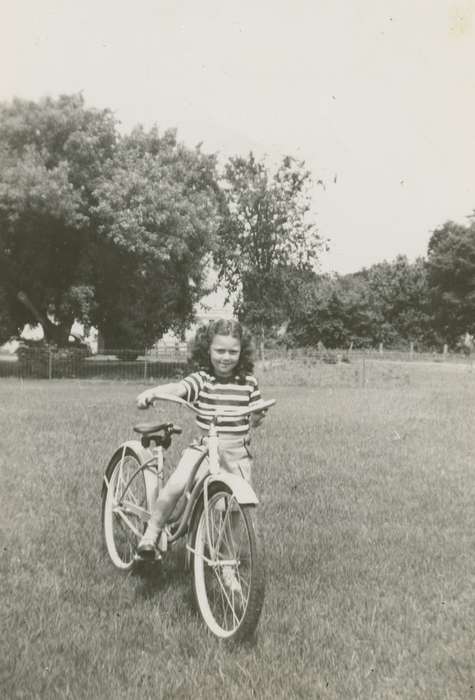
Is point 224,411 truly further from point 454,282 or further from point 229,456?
point 454,282

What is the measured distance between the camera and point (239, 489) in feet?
12.2

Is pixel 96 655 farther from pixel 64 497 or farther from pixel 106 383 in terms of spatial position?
pixel 106 383

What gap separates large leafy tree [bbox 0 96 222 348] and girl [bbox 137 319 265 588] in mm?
21456

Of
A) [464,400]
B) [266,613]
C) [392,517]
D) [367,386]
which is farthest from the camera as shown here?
[367,386]

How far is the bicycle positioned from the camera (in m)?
3.64

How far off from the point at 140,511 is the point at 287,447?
5.64 m

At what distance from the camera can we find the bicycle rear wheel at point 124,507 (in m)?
4.84

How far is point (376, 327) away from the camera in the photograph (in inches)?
2200

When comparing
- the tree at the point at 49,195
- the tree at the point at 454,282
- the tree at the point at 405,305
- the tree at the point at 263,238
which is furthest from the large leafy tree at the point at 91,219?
the tree at the point at 405,305

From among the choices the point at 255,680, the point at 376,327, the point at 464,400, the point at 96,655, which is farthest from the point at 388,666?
the point at 376,327

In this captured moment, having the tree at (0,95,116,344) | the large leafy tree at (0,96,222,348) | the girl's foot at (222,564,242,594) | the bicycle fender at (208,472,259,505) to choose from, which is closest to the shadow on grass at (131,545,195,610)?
the girl's foot at (222,564,242,594)

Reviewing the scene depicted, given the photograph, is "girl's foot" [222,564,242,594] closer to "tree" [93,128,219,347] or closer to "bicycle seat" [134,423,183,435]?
"bicycle seat" [134,423,183,435]

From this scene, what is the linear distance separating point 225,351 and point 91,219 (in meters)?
23.4

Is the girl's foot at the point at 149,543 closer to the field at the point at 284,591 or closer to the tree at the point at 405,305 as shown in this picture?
the field at the point at 284,591
